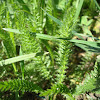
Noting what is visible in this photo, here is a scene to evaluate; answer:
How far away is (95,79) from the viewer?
3.01 feet

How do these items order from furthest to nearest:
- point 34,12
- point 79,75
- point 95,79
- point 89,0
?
point 89,0, point 79,75, point 34,12, point 95,79

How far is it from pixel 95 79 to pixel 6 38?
2.79ft

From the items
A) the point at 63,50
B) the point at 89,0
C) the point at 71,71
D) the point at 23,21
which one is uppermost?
the point at 89,0

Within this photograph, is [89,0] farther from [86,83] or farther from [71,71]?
[86,83]

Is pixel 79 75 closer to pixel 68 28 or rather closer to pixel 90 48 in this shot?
pixel 90 48

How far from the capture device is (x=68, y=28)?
93 centimetres

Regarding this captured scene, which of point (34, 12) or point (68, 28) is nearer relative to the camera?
point (68, 28)

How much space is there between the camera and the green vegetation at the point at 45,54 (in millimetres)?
938

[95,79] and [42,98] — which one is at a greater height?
[95,79]

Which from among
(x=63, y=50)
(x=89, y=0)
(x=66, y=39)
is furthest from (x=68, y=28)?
(x=89, y=0)

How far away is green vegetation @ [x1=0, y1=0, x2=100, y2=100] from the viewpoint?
938 millimetres

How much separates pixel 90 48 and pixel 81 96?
40 cm

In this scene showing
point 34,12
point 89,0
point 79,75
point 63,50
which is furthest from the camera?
point 89,0

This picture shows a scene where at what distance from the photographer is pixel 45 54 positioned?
1.33 meters
